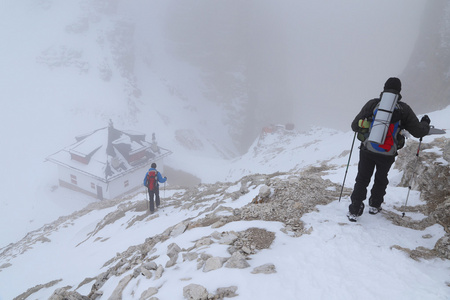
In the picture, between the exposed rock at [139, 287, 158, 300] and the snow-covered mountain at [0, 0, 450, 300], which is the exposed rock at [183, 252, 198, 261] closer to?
the snow-covered mountain at [0, 0, 450, 300]

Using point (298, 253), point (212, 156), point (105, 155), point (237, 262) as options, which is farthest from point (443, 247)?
point (212, 156)

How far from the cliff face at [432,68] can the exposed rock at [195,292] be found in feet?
173

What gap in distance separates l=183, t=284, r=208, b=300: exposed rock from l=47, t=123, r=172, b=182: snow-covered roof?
29215 millimetres

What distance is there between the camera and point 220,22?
10269 centimetres

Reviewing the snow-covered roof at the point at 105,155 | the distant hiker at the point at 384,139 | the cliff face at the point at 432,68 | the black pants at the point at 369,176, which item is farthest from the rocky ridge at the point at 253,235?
the cliff face at the point at 432,68

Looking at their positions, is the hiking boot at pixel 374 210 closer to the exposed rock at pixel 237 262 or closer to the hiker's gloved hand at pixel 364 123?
the hiker's gloved hand at pixel 364 123

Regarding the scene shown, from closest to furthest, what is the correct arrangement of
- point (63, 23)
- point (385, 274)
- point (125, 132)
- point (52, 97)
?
point (385, 274), point (125, 132), point (52, 97), point (63, 23)

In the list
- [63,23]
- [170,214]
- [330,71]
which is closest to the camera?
[170,214]

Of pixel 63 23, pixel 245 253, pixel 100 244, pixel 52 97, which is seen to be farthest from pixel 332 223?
pixel 63 23

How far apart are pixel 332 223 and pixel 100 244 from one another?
9.04 metres

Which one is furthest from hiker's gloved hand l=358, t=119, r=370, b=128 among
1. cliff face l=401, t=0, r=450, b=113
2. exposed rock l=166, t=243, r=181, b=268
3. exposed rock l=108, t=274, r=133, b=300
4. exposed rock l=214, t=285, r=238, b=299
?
cliff face l=401, t=0, r=450, b=113

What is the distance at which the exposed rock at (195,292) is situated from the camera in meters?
3.72

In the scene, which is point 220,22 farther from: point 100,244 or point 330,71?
point 100,244

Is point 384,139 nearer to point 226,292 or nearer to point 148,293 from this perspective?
point 226,292
